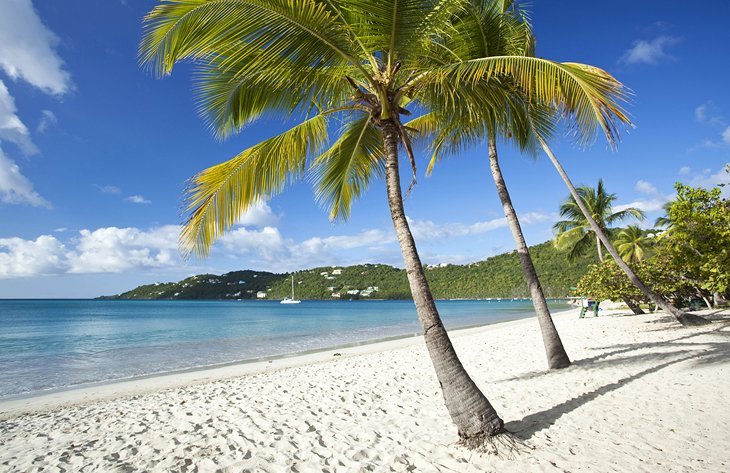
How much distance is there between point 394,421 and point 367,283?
108 metres

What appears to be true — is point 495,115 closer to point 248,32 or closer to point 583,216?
point 248,32

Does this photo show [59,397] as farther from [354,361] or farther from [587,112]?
[587,112]

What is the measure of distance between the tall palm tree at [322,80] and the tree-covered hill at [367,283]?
2759 inches

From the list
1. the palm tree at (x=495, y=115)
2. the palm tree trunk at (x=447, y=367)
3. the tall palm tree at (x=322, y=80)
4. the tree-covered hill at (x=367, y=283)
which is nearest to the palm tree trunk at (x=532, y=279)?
the palm tree at (x=495, y=115)

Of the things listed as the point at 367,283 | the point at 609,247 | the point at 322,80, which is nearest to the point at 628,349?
the point at 609,247

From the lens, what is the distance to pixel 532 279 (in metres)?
6.80

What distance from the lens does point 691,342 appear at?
8.84 m

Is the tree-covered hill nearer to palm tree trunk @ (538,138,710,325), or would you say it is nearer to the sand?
palm tree trunk @ (538,138,710,325)

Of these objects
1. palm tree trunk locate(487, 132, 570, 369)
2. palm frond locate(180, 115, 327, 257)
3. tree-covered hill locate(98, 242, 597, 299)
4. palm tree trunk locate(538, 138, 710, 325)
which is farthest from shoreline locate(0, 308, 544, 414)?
tree-covered hill locate(98, 242, 597, 299)

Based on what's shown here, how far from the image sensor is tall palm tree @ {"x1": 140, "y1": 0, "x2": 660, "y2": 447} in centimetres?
364

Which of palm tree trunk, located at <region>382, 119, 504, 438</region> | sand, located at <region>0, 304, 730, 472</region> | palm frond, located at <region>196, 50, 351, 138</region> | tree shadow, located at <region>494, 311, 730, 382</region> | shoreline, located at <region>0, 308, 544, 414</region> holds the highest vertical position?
palm frond, located at <region>196, 50, 351, 138</region>

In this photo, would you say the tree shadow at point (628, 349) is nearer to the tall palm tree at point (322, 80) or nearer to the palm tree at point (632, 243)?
the tall palm tree at point (322, 80)

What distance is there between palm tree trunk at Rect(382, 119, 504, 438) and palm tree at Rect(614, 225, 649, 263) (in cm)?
2847

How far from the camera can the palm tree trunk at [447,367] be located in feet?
11.9
